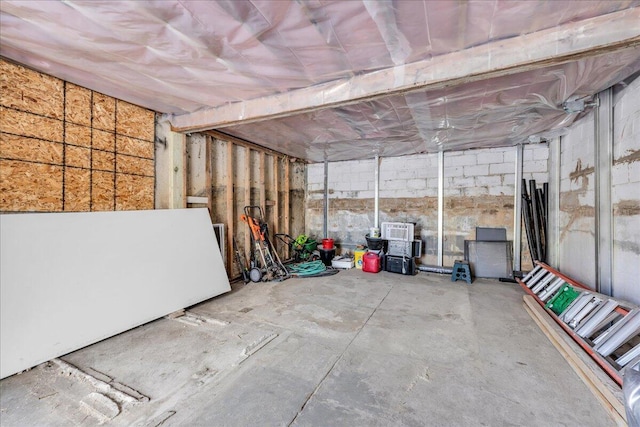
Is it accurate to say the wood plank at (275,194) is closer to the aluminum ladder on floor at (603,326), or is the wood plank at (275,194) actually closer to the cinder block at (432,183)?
the cinder block at (432,183)

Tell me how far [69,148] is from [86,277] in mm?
1213

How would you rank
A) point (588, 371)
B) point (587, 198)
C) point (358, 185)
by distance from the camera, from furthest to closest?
point (358, 185)
point (587, 198)
point (588, 371)

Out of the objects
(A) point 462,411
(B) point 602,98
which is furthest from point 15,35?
(B) point 602,98

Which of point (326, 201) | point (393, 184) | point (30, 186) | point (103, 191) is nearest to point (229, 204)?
point (103, 191)

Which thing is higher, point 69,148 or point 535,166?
point 535,166

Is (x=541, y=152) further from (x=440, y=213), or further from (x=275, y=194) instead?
(x=275, y=194)

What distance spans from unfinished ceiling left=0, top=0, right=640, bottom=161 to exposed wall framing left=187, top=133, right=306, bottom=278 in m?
0.82

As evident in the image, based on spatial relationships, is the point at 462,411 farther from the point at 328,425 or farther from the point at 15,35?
the point at 15,35

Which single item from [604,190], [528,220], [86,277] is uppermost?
[604,190]

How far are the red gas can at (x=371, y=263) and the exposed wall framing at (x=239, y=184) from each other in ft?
5.66

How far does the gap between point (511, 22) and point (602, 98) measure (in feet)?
6.26

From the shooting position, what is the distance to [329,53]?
1.88 meters

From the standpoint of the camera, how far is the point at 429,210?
5.05 meters

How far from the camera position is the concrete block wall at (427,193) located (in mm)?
4539
